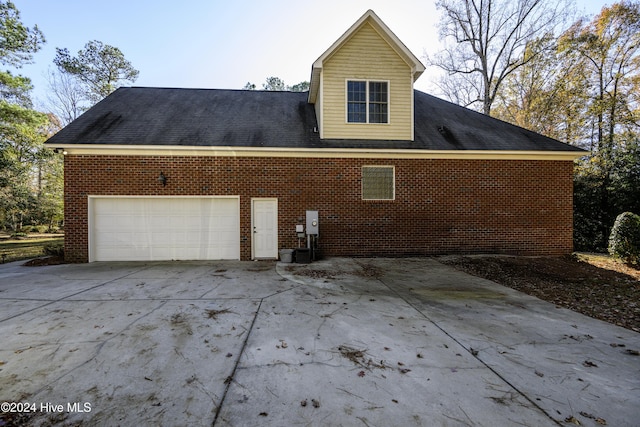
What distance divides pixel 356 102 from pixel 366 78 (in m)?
0.92

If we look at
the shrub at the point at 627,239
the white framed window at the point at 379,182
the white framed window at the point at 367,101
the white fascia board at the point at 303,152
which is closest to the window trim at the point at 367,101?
the white framed window at the point at 367,101

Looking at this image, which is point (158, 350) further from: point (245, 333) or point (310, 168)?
point (310, 168)

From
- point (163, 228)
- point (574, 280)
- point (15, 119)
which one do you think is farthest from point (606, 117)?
point (15, 119)

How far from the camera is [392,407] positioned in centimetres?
224

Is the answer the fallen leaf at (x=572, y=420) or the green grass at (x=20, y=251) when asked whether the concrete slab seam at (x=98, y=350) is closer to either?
the fallen leaf at (x=572, y=420)

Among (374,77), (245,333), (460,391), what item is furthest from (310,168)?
(460,391)

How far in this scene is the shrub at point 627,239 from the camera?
8.00 metres

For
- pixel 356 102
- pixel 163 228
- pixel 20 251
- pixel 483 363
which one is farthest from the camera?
pixel 20 251

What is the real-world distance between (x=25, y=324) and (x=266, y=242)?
5.62 metres

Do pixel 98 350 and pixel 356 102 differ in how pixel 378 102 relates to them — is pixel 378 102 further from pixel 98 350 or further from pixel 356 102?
pixel 98 350

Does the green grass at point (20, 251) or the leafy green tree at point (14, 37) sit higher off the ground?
the leafy green tree at point (14, 37)

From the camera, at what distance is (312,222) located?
8.36 m

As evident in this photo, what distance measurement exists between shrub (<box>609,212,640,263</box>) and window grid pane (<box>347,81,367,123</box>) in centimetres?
867

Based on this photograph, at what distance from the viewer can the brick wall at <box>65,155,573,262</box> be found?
27.5 ft
